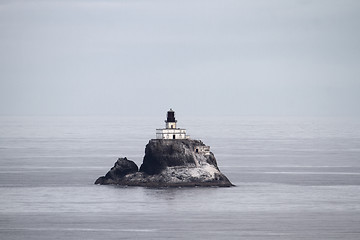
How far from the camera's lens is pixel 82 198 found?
104 metres

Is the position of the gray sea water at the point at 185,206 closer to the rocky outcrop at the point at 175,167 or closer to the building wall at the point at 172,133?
the rocky outcrop at the point at 175,167

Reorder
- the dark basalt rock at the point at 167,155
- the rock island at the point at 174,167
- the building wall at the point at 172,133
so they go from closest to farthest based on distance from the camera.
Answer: the dark basalt rock at the point at 167,155 < the rock island at the point at 174,167 < the building wall at the point at 172,133

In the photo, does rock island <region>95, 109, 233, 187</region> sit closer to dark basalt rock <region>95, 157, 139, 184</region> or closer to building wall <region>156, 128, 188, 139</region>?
dark basalt rock <region>95, 157, 139, 184</region>

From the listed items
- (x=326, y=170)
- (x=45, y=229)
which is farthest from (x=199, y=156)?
(x=326, y=170)

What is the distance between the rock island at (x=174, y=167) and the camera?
10831 centimetres

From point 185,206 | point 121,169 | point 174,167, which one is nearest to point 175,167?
point 174,167

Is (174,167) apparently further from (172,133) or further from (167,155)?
(172,133)

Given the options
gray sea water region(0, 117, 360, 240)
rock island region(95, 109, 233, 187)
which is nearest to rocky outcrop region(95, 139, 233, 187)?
rock island region(95, 109, 233, 187)

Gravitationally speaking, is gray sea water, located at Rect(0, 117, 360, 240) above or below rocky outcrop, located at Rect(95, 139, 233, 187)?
below

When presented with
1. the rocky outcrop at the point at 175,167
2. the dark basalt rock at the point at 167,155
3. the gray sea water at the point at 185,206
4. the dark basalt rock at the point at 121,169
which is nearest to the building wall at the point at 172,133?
the rocky outcrop at the point at 175,167

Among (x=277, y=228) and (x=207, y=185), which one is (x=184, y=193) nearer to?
(x=207, y=185)

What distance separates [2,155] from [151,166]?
2710 inches

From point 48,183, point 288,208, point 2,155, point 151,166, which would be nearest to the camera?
point 288,208

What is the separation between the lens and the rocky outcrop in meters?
108
